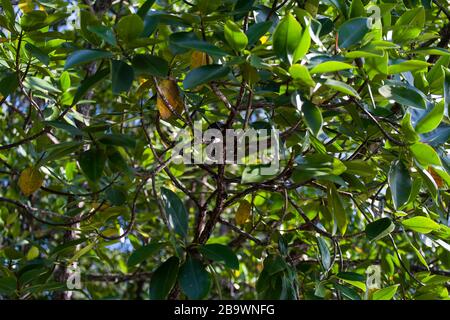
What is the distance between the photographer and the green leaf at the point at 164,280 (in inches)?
41.5

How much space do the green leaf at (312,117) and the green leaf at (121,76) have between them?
27 cm

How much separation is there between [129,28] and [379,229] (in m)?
0.56

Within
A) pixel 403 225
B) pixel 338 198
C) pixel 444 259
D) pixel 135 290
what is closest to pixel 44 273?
pixel 338 198

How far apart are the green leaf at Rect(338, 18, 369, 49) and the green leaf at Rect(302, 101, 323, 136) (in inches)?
5.0

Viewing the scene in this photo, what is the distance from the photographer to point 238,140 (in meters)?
1.15

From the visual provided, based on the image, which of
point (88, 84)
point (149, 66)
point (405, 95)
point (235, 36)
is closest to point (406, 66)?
point (405, 95)

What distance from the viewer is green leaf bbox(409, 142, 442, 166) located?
3.37ft

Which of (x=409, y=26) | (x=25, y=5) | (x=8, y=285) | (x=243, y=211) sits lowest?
(x=8, y=285)

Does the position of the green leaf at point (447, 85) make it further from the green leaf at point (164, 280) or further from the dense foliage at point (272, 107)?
the green leaf at point (164, 280)

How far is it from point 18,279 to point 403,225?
78 centimetres

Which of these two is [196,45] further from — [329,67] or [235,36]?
[329,67]

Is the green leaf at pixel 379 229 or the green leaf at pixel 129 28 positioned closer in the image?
the green leaf at pixel 129 28

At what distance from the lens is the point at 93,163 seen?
108 cm

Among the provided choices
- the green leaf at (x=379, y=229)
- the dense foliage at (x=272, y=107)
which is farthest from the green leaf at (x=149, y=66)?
the green leaf at (x=379, y=229)
